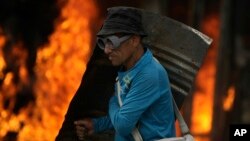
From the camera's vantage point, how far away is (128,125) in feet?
13.8

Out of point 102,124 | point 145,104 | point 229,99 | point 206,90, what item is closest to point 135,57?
point 145,104

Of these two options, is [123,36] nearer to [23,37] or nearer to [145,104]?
[145,104]

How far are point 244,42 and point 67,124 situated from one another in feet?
13.7

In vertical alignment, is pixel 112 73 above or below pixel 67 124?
above

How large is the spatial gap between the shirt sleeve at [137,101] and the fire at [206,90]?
437 cm

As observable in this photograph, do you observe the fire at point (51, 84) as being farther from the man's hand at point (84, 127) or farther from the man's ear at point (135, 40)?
the man's ear at point (135, 40)

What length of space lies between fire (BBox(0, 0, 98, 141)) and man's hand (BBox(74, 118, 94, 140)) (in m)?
3.10

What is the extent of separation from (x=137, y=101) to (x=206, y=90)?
14.9 ft

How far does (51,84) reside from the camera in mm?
7988

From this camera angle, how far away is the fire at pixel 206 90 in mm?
8500

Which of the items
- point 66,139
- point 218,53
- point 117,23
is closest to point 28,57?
point 218,53

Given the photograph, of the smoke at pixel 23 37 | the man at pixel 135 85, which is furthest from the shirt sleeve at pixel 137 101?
the smoke at pixel 23 37

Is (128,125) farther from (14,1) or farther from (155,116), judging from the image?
(14,1)

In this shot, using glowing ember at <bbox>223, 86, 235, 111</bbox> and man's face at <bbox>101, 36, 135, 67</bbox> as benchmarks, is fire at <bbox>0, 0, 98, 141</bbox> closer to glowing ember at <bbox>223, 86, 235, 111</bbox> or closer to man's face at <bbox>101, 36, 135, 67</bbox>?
glowing ember at <bbox>223, 86, 235, 111</bbox>
